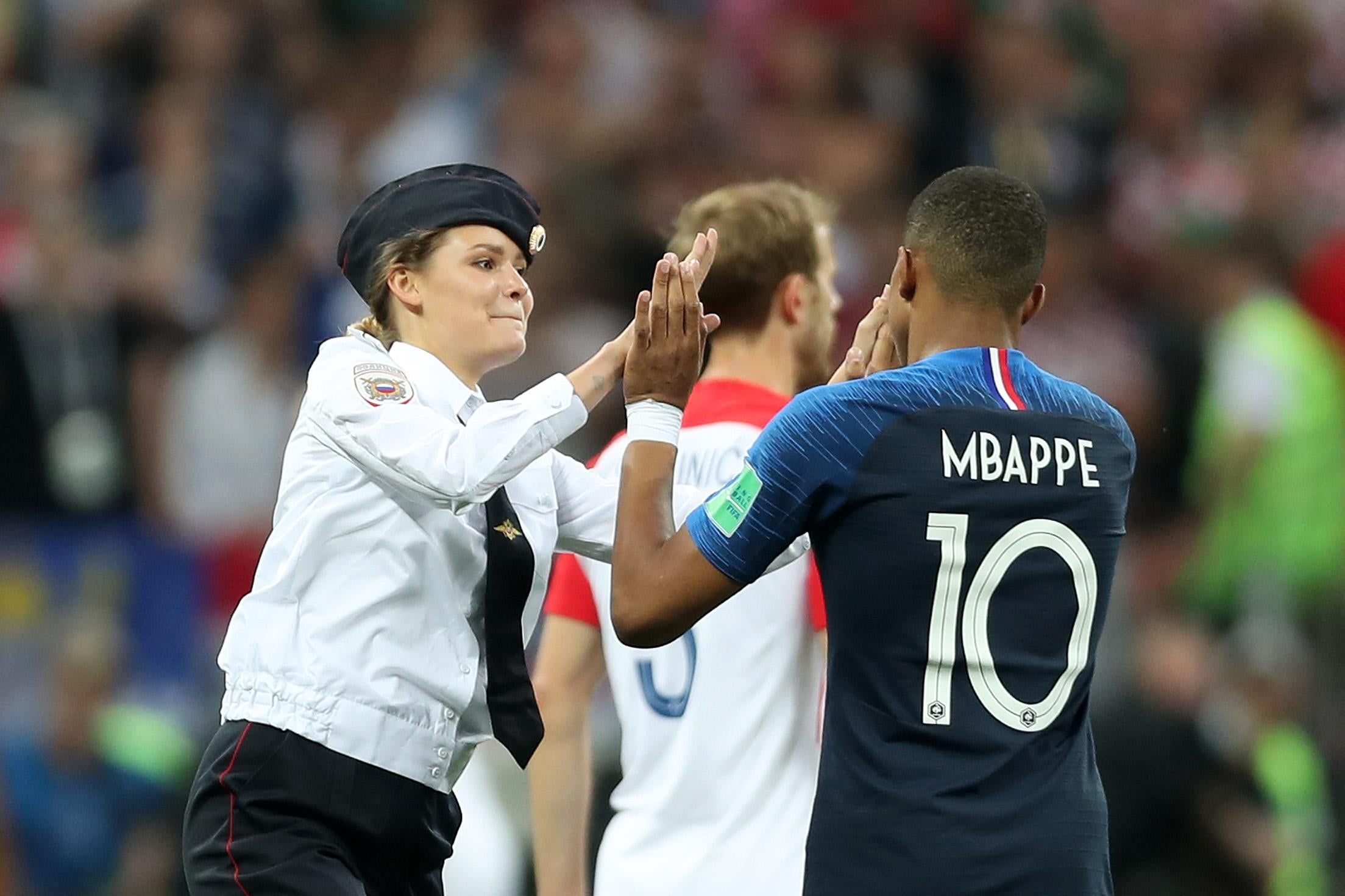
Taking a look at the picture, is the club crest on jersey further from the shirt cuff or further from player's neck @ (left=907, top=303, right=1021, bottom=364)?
player's neck @ (left=907, top=303, right=1021, bottom=364)

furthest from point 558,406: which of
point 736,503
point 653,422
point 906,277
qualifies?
point 906,277

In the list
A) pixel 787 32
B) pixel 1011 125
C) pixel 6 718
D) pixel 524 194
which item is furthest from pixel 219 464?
pixel 524 194

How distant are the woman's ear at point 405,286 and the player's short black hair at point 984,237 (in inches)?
37.7

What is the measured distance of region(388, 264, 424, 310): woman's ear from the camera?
371 cm

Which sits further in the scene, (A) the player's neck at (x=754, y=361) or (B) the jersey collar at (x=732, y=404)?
(A) the player's neck at (x=754, y=361)

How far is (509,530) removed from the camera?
12.0ft

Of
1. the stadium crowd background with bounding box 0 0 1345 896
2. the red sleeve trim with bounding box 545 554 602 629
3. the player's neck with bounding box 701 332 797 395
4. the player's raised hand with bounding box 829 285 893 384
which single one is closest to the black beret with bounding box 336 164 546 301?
the player's raised hand with bounding box 829 285 893 384

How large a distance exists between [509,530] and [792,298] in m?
1.24

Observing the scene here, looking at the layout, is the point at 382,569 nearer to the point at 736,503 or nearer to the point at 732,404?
the point at 736,503

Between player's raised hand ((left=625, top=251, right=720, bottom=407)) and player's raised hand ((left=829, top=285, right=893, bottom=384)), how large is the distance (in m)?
0.40

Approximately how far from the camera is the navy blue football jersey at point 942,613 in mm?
3193

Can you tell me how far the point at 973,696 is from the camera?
3.21 m

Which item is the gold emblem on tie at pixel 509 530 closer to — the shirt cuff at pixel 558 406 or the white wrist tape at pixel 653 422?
the shirt cuff at pixel 558 406

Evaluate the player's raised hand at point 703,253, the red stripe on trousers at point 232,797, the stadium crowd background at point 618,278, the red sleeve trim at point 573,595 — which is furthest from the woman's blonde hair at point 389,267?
the stadium crowd background at point 618,278
